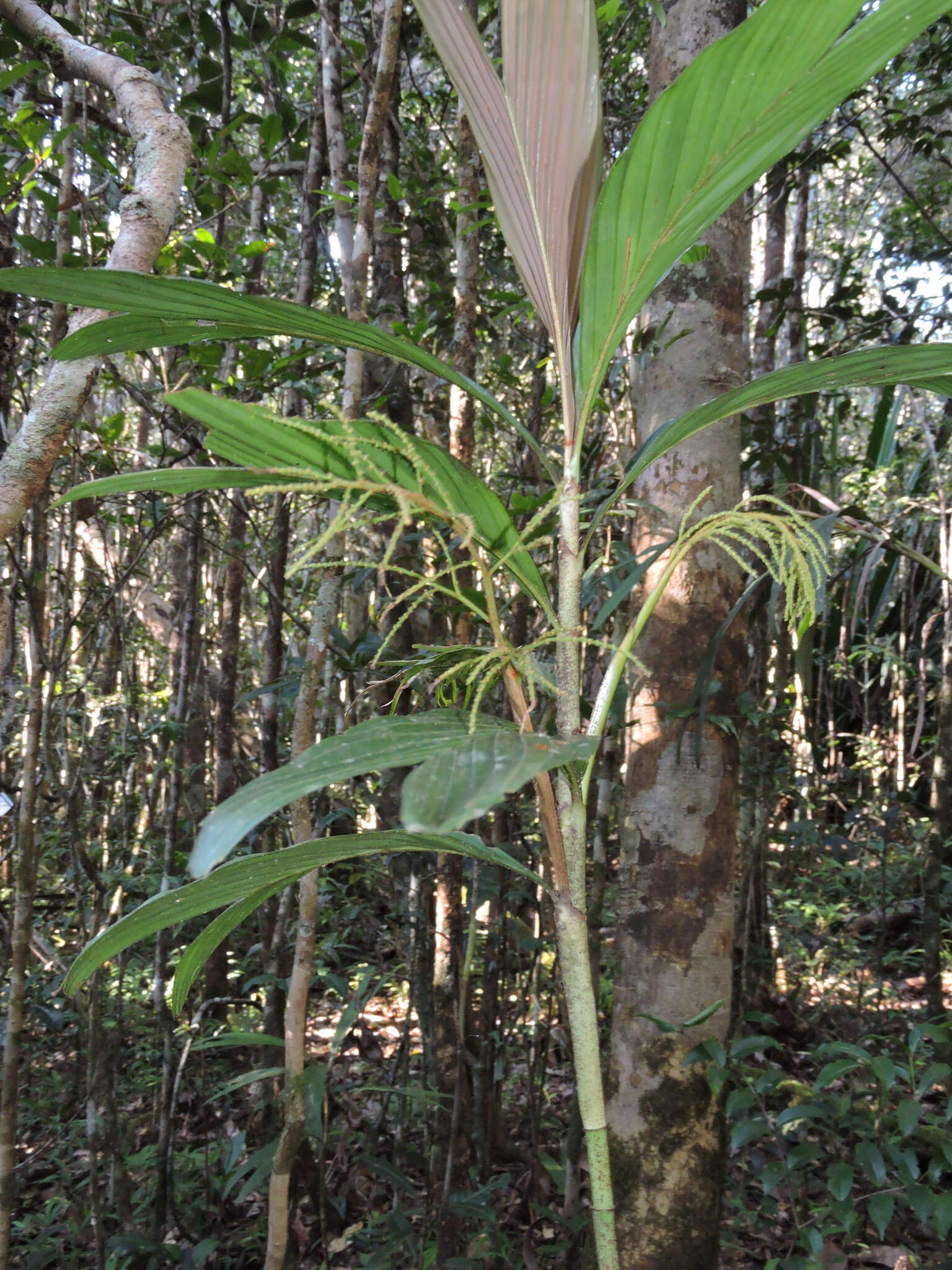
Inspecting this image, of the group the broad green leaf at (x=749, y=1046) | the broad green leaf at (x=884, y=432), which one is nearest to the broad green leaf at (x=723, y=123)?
the broad green leaf at (x=749, y=1046)

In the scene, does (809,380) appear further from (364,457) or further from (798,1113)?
(798,1113)

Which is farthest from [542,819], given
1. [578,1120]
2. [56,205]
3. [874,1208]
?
[56,205]

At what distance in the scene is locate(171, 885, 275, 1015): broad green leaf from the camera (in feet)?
2.39

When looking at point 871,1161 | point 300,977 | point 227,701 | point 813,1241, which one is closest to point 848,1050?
point 871,1161

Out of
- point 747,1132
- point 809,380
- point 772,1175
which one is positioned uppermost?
point 809,380

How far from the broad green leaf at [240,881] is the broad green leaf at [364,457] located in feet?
0.79

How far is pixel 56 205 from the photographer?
1.91 m

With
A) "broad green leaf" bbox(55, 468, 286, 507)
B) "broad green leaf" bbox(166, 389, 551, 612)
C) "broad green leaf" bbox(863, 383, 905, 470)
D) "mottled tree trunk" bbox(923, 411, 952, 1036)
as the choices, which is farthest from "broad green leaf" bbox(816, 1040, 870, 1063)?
"broad green leaf" bbox(863, 383, 905, 470)

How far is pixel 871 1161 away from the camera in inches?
55.5

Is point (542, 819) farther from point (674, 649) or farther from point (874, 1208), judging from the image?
point (874, 1208)

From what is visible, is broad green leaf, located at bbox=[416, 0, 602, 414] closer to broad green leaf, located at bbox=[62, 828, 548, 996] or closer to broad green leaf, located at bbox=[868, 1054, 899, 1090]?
broad green leaf, located at bbox=[62, 828, 548, 996]

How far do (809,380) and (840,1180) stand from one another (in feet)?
4.57

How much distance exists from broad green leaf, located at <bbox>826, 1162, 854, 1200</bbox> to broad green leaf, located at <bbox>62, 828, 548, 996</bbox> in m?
1.15

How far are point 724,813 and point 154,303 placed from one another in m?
1.25
